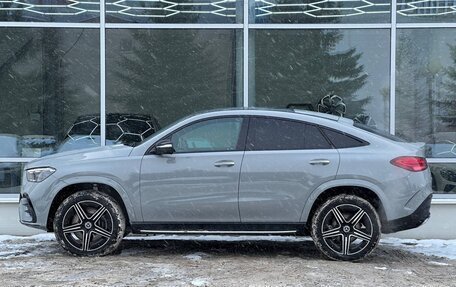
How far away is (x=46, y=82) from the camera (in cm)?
954

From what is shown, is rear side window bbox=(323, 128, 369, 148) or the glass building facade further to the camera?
the glass building facade

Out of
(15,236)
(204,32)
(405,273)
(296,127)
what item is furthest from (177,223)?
(204,32)

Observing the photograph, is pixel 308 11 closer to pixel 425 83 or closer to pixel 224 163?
pixel 425 83

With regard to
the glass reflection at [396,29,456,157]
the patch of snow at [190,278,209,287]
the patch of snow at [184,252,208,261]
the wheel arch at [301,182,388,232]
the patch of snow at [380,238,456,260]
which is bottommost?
the patch of snow at [380,238,456,260]

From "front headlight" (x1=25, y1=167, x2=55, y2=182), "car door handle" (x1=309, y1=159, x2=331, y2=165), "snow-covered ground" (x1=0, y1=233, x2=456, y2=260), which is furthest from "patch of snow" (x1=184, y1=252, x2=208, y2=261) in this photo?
"front headlight" (x1=25, y1=167, x2=55, y2=182)

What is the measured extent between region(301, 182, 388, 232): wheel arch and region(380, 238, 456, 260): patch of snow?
1.45 meters

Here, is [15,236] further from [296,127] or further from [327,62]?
[327,62]

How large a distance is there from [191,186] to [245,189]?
23.6 inches

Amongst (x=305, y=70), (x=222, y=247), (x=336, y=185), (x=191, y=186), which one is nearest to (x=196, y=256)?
(x=222, y=247)

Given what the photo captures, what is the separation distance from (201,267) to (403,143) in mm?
2618

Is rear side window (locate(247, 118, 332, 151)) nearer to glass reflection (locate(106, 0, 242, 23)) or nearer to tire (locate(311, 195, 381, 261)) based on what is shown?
tire (locate(311, 195, 381, 261))

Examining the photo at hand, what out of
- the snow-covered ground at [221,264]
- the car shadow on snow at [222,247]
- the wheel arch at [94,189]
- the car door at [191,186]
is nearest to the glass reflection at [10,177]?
the snow-covered ground at [221,264]

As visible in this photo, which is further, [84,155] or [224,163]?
[84,155]

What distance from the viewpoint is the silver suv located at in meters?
6.50
